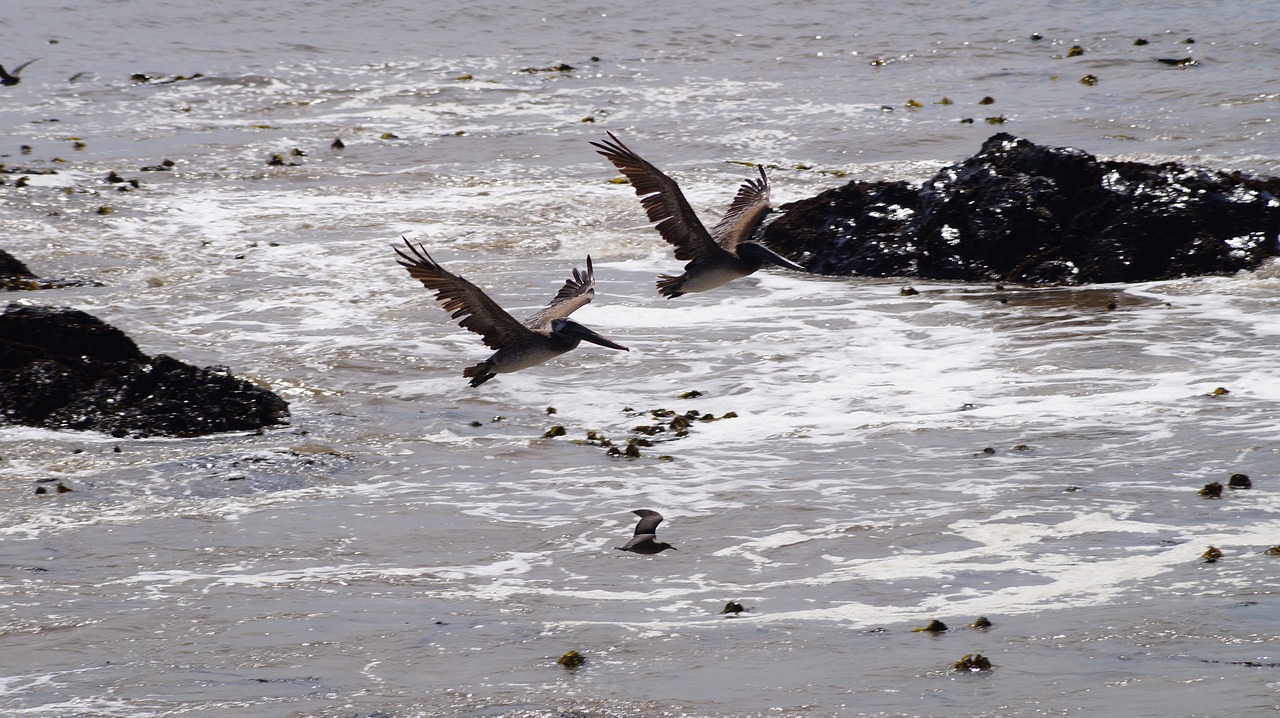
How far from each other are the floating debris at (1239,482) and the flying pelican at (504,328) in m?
3.18

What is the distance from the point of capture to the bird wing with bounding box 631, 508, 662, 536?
7301 millimetres

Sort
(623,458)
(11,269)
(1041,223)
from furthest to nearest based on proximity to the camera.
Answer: (11,269) < (1041,223) < (623,458)

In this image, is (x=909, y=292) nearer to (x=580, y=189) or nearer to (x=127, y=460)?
(x=580, y=189)

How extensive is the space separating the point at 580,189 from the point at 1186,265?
23.2 ft

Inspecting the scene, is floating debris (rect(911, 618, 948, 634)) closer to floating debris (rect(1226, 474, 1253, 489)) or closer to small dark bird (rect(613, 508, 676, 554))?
small dark bird (rect(613, 508, 676, 554))

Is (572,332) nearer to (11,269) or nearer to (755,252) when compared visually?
(755,252)

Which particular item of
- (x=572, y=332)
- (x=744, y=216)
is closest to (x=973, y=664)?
(x=572, y=332)

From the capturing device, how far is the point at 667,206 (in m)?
9.16

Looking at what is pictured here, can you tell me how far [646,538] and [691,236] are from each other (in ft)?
8.87

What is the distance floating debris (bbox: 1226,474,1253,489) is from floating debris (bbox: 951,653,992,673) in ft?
8.98

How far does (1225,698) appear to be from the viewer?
4910 mm

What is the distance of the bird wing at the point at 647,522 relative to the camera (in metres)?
7.30

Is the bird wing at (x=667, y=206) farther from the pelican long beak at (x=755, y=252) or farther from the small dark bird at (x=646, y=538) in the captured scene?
the small dark bird at (x=646, y=538)

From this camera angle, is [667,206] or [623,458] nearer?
[623,458]
